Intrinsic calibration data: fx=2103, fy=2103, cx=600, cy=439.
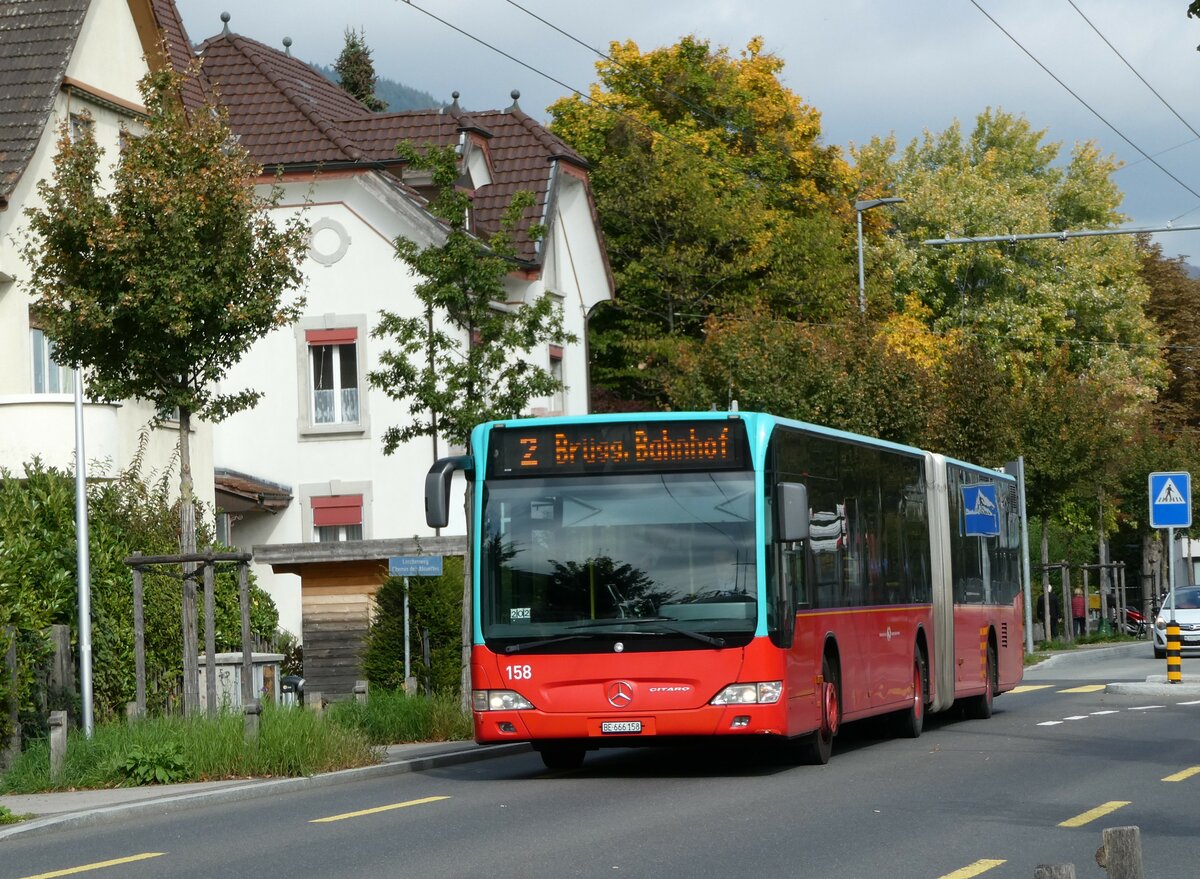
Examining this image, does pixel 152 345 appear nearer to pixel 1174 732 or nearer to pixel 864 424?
pixel 1174 732

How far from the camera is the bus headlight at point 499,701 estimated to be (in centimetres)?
1656

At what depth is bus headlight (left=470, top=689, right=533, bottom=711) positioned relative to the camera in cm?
1656

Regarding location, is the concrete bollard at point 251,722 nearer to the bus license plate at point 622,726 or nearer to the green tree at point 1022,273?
the bus license plate at point 622,726

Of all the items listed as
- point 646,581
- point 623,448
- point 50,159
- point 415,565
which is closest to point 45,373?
point 50,159

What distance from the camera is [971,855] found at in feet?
36.7

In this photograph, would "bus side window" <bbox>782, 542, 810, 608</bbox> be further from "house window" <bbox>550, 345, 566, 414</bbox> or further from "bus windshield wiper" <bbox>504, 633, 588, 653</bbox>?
"house window" <bbox>550, 345, 566, 414</bbox>

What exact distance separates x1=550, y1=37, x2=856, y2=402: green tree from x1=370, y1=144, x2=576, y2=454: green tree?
30120 millimetres

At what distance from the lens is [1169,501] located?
103 feet

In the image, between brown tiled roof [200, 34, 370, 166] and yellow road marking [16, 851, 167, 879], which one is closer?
yellow road marking [16, 851, 167, 879]

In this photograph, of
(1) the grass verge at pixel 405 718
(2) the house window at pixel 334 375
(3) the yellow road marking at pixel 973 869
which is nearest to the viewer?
(3) the yellow road marking at pixel 973 869

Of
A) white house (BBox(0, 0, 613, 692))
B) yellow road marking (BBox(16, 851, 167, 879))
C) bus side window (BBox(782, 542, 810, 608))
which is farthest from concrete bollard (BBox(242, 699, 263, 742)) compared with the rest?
white house (BBox(0, 0, 613, 692))

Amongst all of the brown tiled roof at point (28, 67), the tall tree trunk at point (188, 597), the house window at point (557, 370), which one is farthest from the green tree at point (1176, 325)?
the tall tree trunk at point (188, 597)

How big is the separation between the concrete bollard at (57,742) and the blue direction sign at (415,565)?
24.3 ft

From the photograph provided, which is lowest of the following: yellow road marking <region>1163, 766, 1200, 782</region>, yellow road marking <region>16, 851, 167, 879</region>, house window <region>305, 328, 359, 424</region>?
yellow road marking <region>1163, 766, 1200, 782</region>
